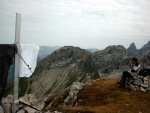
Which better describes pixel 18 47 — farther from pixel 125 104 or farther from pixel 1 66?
pixel 125 104

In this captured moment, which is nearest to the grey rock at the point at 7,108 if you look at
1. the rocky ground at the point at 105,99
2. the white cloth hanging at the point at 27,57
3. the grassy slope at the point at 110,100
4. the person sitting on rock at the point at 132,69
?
the white cloth hanging at the point at 27,57

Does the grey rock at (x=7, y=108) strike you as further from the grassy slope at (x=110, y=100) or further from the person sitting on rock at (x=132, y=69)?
the person sitting on rock at (x=132, y=69)

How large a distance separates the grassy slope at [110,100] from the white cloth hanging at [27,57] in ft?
24.1

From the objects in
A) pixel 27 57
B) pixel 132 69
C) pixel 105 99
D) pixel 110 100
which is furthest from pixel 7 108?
pixel 132 69

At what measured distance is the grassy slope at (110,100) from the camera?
24.0 m

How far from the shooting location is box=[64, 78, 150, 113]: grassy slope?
24.0 m

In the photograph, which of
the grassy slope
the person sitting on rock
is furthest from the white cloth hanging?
the person sitting on rock

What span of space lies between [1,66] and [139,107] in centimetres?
1516

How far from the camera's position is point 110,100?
28.0 metres

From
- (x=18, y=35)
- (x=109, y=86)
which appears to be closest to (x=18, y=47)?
(x=18, y=35)

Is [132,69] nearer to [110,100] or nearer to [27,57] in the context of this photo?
[110,100]

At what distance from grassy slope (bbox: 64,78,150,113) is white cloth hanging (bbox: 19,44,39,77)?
7333mm

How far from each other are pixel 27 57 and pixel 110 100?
14004mm

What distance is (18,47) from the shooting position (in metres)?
A: 16.4
